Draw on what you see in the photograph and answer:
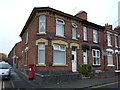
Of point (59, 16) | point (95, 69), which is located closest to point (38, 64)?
point (59, 16)

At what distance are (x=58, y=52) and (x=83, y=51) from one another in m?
4.20

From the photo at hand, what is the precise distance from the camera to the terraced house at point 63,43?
12211 millimetres

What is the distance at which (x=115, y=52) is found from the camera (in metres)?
20.3

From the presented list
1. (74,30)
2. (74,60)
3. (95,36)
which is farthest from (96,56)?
(74,30)

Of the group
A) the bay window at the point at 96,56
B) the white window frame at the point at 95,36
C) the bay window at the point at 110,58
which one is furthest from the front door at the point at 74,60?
the bay window at the point at 110,58

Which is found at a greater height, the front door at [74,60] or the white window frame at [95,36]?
the white window frame at [95,36]

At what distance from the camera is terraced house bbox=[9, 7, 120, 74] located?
1221 cm

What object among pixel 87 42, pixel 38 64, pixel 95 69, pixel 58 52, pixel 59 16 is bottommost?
pixel 95 69

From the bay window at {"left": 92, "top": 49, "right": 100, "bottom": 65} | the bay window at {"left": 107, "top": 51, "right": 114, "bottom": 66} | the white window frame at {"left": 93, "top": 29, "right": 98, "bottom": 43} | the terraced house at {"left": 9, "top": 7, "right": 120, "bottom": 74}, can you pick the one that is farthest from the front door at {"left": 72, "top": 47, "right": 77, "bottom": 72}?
the bay window at {"left": 107, "top": 51, "right": 114, "bottom": 66}

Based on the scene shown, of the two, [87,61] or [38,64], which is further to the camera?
[87,61]

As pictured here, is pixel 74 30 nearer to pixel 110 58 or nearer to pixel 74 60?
pixel 74 60

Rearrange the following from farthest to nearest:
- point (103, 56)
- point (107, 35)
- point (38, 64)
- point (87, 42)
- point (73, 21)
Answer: point (107, 35), point (103, 56), point (87, 42), point (73, 21), point (38, 64)

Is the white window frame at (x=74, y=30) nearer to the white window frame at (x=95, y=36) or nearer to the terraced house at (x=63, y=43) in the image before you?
the terraced house at (x=63, y=43)

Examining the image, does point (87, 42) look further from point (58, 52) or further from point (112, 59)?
point (112, 59)
